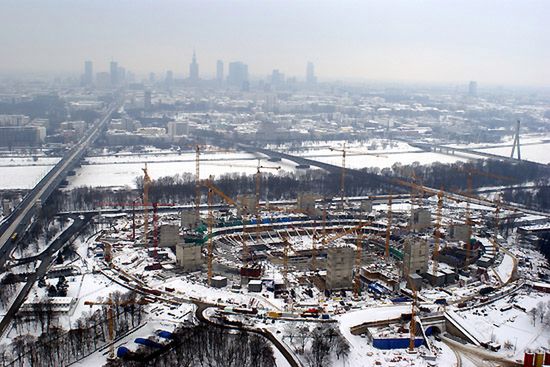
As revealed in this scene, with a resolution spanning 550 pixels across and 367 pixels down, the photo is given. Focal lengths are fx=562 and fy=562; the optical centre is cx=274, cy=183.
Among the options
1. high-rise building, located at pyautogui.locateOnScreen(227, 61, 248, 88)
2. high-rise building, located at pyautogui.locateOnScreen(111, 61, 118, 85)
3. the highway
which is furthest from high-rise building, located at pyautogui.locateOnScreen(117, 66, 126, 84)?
the highway

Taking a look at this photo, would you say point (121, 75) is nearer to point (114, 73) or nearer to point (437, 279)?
point (114, 73)

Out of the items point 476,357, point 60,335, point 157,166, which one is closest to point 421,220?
point 476,357

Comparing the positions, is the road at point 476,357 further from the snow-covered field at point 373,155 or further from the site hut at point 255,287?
the snow-covered field at point 373,155

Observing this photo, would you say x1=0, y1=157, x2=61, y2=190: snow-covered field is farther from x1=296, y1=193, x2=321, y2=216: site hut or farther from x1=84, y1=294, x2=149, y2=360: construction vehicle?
x1=84, y1=294, x2=149, y2=360: construction vehicle

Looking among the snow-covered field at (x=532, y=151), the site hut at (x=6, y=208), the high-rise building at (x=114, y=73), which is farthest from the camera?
the high-rise building at (x=114, y=73)

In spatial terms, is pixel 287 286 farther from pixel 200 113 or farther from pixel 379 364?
pixel 200 113

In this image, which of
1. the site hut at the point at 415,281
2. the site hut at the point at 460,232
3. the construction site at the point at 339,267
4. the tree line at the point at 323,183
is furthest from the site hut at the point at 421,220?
the tree line at the point at 323,183
